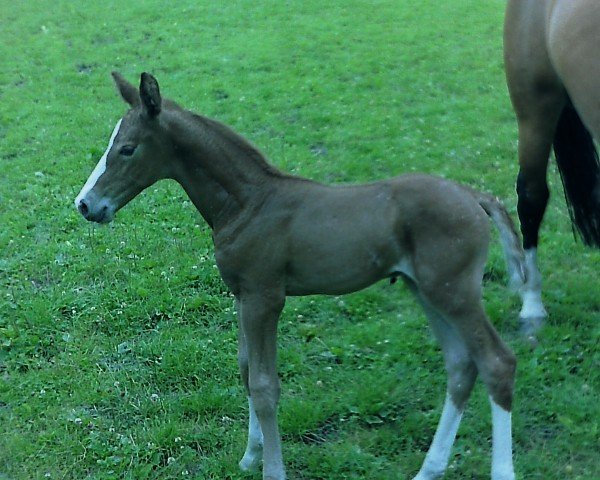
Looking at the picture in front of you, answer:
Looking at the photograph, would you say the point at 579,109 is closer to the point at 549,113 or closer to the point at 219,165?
the point at 549,113

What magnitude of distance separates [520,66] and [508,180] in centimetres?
236

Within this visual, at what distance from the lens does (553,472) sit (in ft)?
11.7

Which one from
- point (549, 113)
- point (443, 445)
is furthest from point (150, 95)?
point (549, 113)

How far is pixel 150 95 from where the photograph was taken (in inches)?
125

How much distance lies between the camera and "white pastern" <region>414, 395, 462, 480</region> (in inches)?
134

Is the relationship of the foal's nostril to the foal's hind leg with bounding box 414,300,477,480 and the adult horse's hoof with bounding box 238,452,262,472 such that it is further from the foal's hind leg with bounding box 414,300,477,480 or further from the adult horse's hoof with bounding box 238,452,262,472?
the foal's hind leg with bounding box 414,300,477,480

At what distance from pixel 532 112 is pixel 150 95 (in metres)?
A: 2.49

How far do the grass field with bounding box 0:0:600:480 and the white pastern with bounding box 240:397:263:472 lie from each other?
64mm

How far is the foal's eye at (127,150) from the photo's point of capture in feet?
10.8

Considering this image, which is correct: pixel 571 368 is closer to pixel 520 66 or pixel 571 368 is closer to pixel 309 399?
pixel 309 399

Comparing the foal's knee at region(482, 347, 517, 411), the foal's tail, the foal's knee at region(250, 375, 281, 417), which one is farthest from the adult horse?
the foal's knee at region(250, 375, 281, 417)

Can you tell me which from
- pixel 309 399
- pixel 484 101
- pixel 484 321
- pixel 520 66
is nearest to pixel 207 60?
pixel 484 101

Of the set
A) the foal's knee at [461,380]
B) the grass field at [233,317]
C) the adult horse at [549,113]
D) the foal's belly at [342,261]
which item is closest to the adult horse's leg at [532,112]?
the adult horse at [549,113]

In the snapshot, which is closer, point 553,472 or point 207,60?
point 553,472
